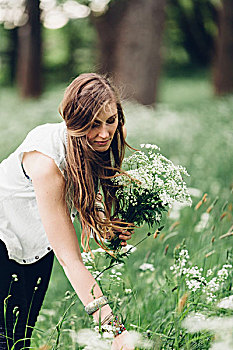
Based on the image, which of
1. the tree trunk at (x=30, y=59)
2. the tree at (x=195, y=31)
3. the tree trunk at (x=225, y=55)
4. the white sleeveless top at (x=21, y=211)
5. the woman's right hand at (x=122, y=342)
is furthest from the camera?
the tree at (x=195, y=31)

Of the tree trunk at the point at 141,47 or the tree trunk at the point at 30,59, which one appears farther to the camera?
the tree trunk at the point at 30,59

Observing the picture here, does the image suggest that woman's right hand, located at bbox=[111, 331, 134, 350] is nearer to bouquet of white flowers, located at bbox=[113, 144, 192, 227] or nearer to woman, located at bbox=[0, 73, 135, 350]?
woman, located at bbox=[0, 73, 135, 350]

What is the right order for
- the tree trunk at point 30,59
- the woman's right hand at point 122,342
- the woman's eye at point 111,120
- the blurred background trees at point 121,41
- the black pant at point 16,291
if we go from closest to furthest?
the woman's right hand at point 122,342 < the woman's eye at point 111,120 < the black pant at point 16,291 < the blurred background trees at point 121,41 < the tree trunk at point 30,59

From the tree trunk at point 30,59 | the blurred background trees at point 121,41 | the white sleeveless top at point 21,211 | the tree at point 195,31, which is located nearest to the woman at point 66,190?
the white sleeveless top at point 21,211

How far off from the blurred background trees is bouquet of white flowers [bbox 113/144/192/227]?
0.37 meters

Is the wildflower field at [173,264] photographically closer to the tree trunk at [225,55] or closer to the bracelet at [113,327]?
the bracelet at [113,327]

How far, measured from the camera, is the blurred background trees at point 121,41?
10039 millimetres

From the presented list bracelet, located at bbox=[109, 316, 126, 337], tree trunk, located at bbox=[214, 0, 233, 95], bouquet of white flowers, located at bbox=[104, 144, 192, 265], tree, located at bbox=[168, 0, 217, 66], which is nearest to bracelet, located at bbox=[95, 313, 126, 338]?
bracelet, located at bbox=[109, 316, 126, 337]

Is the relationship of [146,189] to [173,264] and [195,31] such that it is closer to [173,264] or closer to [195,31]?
[173,264]

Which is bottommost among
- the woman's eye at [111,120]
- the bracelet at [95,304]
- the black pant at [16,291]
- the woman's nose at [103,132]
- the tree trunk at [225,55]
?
the tree trunk at [225,55]

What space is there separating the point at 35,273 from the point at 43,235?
0.27 m

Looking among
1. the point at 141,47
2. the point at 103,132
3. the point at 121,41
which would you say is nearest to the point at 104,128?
the point at 103,132

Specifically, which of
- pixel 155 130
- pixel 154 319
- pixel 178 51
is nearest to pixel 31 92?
pixel 178 51

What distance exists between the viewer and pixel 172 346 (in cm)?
232
